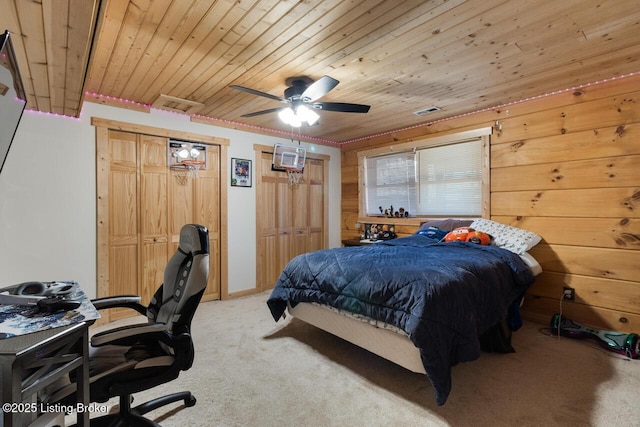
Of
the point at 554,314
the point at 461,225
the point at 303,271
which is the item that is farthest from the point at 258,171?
the point at 554,314

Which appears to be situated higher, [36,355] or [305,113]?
Answer: [305,113]

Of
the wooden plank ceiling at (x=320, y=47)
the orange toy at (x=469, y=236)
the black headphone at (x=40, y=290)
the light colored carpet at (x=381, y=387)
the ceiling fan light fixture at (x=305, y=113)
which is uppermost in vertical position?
the wooden plank ceiling at (x=320, y=47)

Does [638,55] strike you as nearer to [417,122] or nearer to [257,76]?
[417,122]

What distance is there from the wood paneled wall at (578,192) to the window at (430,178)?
21 centimetres

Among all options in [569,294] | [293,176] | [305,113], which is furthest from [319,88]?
[569,294]

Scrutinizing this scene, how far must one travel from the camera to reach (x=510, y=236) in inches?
122

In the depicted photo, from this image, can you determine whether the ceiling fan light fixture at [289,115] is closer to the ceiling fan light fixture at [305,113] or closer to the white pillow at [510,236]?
the ceiling fan light fixture at [305,113]

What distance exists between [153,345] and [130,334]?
0.26m

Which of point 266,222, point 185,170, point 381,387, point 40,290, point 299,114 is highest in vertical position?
point 299,114

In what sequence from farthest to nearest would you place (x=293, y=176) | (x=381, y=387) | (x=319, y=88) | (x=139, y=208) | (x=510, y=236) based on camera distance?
(x=293, y=176) < (x=139, y=208) < (x=510, y=236) < (x=319, y=88) < (x=381, y=387)

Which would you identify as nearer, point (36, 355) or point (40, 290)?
point (36, 355)

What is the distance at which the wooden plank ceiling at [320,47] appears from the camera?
5.68ft

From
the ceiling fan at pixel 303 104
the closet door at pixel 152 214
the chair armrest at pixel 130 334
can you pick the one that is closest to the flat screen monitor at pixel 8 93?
the chair armrest at pixel 130 334

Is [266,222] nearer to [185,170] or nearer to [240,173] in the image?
[240,173]
